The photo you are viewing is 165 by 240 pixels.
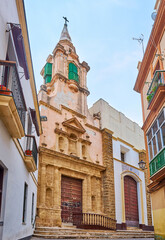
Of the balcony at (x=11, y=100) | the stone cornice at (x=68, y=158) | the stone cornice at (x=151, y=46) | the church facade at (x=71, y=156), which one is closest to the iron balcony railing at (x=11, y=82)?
the balcony at (x=11, y=100)

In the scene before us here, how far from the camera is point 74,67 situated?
1962 centimetres

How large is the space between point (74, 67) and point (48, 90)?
292 centimetres

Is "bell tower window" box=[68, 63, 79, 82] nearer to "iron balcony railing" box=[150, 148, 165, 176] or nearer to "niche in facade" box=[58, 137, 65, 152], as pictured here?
"niche in facade" box=[58, 137, 65, 152]

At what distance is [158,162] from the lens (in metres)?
9.73

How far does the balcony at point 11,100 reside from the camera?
4.88 m

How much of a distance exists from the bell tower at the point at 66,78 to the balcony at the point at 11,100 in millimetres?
10572

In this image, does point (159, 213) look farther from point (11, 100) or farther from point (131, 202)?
point (131, 202)

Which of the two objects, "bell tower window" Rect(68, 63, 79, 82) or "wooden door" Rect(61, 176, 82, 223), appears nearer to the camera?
"wooden door" Rect(61, 176, 82, 223)

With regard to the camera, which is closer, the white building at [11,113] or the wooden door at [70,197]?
the white building at [11,113]

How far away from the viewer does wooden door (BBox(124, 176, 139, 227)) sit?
Result: 18.0 metres

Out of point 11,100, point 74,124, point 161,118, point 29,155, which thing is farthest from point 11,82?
point 74,124

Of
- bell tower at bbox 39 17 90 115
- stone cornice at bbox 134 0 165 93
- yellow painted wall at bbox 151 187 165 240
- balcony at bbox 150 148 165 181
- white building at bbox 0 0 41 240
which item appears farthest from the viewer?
bell tower at bbox 39 17 90 115

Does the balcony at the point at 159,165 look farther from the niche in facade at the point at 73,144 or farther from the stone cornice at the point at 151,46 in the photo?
the niche in facade at the point at 73,144

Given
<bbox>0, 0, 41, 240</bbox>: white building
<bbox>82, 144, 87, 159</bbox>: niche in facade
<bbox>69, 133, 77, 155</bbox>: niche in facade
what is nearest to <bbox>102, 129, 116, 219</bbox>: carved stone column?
<bbox>82, 144, 87, 159</bbox>: niche in facade
